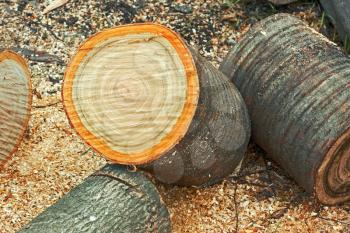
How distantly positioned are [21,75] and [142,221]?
136 centimetres

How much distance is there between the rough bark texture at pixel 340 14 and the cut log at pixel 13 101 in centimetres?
225

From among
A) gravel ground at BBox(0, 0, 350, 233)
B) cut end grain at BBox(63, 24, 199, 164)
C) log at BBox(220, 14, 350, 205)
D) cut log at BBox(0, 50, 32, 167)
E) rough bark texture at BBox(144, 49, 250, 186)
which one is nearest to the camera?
cut end grain at BBox(63, 24, 199, 164)

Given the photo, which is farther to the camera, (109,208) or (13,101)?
(13,101)

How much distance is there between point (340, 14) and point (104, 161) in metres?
2.03

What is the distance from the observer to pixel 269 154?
449 centimetres

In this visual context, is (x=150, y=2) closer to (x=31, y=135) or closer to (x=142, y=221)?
(x=31, y=135)

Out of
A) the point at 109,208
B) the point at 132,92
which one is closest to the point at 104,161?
the point at 109,208

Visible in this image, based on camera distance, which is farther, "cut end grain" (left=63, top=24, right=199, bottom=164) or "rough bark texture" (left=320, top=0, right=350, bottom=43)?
"rough bark texture" (left=320, top=0, right=350, bottom=43)

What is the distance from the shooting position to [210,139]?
405cm

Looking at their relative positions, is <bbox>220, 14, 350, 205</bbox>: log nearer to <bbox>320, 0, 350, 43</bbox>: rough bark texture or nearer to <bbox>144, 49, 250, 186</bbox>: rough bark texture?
<bbox>144, 49, 250, 186</bbox>: rough bark texture

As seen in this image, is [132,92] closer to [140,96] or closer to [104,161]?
[140,96]

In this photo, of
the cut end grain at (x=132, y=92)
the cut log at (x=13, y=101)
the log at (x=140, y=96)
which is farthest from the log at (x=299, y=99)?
the cut log at (x=13, y=101)

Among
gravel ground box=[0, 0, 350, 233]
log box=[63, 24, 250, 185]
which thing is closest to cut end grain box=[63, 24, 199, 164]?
log box=[63, 24, 250, 185]

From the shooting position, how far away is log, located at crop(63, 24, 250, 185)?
3.71 m
